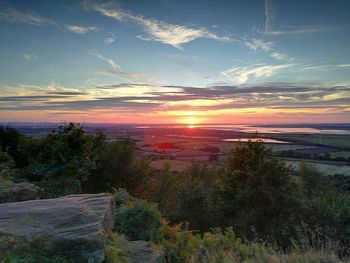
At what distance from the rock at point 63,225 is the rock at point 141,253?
2.23 feet

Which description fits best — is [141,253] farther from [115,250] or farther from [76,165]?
[76,165]

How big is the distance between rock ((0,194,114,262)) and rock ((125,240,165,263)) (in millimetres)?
681

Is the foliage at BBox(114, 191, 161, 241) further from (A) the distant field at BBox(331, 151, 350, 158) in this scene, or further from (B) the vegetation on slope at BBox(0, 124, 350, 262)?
(A) the distant field at BBox(331, 151, 350, 158)

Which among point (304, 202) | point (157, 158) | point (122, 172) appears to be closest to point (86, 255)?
point (304, 202)

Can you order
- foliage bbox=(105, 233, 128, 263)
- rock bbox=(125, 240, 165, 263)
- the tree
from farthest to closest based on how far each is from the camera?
the tree < rock bbox=(125, 240, 165, 263) < foliage bbox=(105, 233, 128, 263)

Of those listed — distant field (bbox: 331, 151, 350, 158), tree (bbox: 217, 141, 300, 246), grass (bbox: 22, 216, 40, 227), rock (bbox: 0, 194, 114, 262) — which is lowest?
distant field (bbox: 331, 151, 350, 158)

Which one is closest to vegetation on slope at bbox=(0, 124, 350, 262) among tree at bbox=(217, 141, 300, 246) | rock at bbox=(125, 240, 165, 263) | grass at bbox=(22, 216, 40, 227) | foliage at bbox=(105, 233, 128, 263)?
tree at bbox=(217, 141, 300, 246)

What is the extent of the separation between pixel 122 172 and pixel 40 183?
32.7 ft

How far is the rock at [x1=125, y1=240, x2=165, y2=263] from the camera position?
25.5 ft

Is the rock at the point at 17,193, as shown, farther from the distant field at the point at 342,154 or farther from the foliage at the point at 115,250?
the distant field at the point at 342,154

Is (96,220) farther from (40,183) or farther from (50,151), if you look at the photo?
(50,151)

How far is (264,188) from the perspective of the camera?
2302 centimetres

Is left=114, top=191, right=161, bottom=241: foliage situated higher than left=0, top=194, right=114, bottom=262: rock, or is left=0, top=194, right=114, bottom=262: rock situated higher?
left=0, top=194, right=114, bottom=262: rock

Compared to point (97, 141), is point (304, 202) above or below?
below
